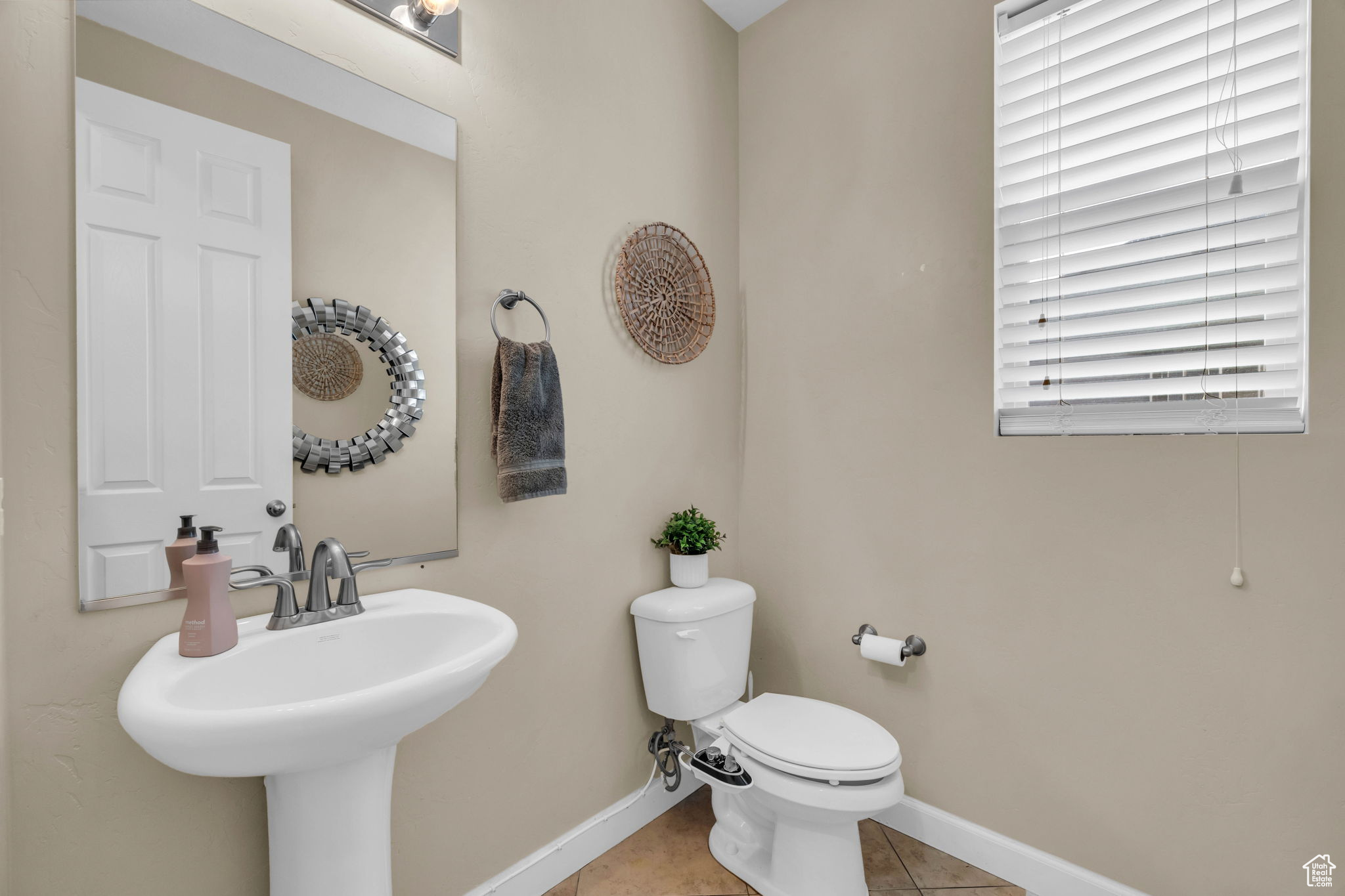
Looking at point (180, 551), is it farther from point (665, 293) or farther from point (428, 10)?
point (665, 293)

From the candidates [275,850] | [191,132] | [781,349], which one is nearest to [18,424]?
[191,132]

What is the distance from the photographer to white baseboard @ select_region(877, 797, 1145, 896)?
1.41 m

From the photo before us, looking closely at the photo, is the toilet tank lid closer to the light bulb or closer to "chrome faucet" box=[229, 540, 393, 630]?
"chrome faucet" box=[229, 540, 393, 630]

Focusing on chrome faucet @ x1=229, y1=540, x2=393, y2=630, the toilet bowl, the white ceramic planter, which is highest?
chrome faucet @ x1=229, y1=540, x2=393, y2=630

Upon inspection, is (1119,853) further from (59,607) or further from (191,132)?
(191,132)

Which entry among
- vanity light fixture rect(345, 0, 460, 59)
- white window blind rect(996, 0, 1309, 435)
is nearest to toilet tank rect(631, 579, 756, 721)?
white window blind rect(996, 0, 1309, 435)

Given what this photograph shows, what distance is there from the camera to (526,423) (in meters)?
1.35

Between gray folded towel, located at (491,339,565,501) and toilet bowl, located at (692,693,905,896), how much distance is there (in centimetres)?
79

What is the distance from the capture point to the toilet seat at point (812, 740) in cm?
134

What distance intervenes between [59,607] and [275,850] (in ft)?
1.64

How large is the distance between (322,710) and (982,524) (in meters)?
1.49

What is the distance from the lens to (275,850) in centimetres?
98

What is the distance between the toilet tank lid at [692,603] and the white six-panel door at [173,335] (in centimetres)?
90

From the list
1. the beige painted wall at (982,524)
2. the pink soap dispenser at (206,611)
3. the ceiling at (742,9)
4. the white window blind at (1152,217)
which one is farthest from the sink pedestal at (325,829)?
the ceiling at (742,9)
